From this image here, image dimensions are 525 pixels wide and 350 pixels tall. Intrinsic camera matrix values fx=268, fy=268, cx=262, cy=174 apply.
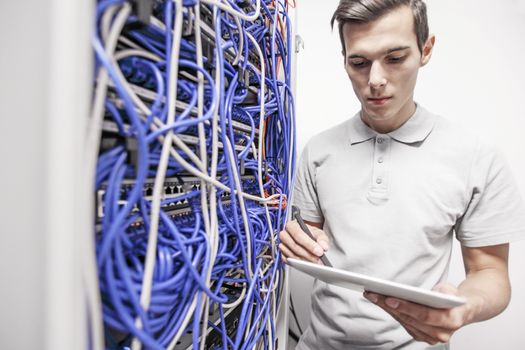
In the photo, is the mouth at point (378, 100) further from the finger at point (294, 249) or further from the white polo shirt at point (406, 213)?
the finger at point (294, 249)

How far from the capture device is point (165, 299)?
0.32 meters

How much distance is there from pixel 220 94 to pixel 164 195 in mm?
185

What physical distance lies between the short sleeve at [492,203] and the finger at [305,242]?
0.42 m

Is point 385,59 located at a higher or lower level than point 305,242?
higher

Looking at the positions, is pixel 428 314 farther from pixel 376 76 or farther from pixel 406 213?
pixel 376 76

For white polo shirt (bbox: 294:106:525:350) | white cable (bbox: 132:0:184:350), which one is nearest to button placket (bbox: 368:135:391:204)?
white polo shirt (bbox: 294:106:525:350)

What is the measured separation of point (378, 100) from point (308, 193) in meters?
0.36

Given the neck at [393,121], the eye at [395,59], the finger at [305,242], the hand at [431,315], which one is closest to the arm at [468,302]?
the hand at [431,315]

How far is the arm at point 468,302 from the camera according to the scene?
476 mm

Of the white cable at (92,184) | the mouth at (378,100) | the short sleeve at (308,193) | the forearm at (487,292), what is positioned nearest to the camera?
the white cable at (92,184)

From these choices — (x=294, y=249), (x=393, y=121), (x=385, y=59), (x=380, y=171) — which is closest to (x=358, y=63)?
(x=385, y=59)

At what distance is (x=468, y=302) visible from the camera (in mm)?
560

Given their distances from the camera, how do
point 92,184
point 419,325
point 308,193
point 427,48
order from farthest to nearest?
point 308,193 → point 427,48 → point 419,325 → point 92,184

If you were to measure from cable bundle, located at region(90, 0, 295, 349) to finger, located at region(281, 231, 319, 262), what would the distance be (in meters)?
0.07
